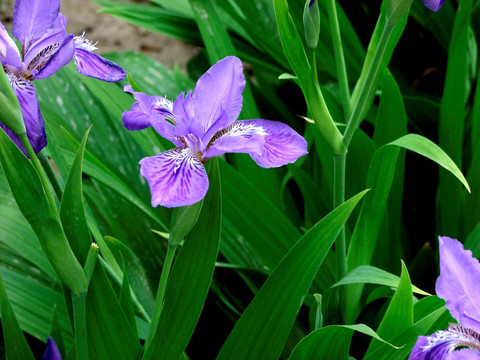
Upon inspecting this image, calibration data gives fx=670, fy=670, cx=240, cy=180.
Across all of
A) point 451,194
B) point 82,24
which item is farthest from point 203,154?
point 82,24

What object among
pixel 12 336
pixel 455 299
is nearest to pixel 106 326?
pixel 12 336

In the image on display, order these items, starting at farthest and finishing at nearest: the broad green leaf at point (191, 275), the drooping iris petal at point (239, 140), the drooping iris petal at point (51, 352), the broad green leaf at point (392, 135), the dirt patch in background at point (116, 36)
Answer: the dirt patch in background at point (116, 36), the broad green leaf at point (392, 135), the broad green leaf at point (191, 275), the drooping iris petal at point (239, 140), the drooping iris petal at point (51, 352)

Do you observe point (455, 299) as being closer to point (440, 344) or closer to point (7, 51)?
point (440, 344)

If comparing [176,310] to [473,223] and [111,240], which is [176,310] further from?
[473,223]

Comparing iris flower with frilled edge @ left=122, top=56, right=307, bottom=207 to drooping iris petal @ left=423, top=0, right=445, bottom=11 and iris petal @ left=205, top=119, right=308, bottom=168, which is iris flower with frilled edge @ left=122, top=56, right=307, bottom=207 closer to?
iris petal @ left=205, top=119, right=308, bottom=168

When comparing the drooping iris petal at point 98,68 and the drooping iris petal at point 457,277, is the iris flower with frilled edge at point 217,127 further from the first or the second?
the drooping iris petal at point 457,277

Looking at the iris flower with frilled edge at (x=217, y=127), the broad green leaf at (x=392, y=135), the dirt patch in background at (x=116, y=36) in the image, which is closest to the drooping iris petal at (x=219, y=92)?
the iris flower with frilled edge at (x=217, y=127)
